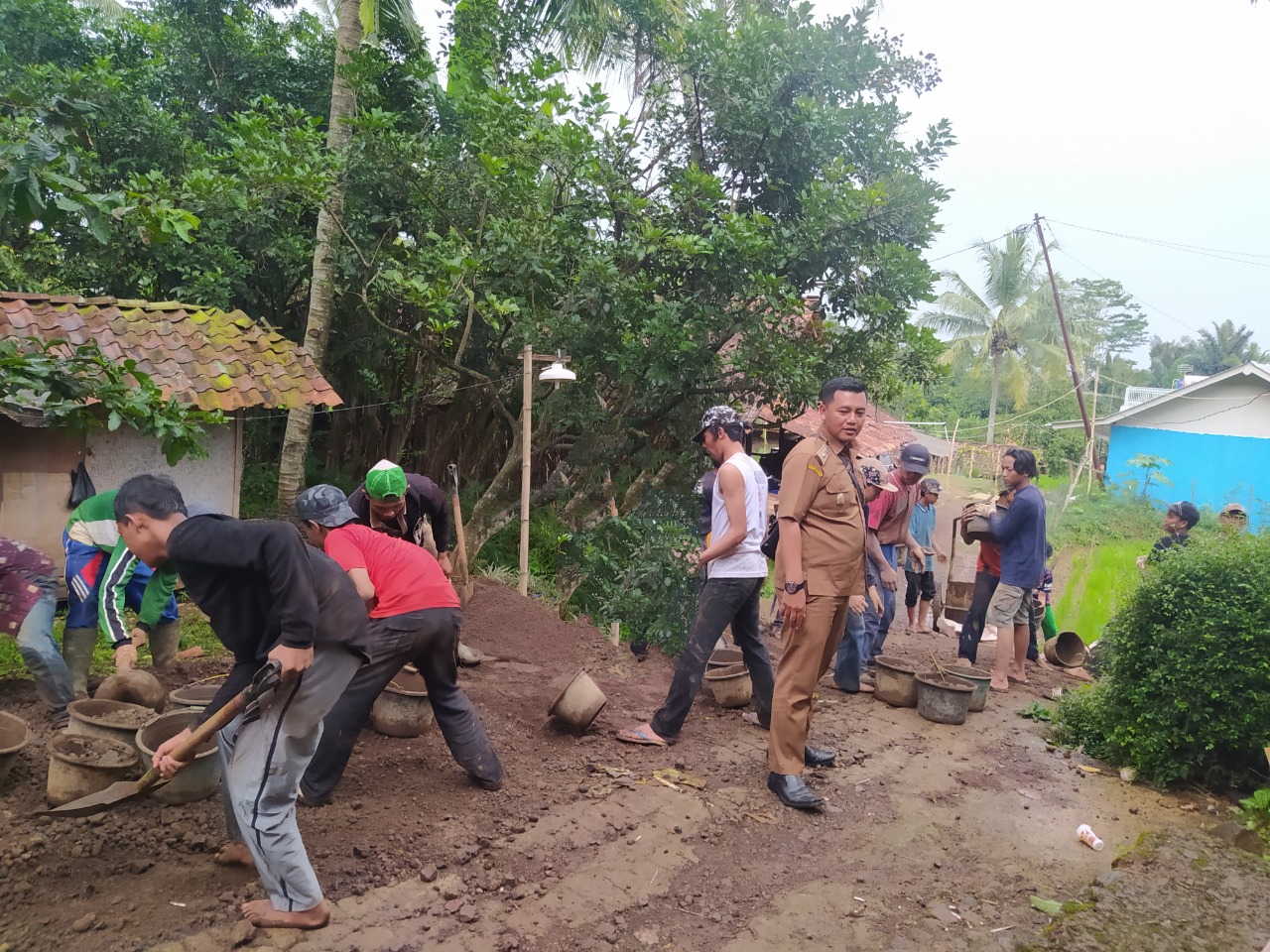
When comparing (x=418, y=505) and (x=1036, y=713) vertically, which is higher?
(x=418, y=505)

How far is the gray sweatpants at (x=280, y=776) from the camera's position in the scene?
289 cm

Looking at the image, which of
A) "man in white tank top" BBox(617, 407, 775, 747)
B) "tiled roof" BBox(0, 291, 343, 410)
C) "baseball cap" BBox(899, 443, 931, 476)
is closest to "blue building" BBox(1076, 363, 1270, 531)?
"baseball cap" BBox(899, 443, 931, 476)

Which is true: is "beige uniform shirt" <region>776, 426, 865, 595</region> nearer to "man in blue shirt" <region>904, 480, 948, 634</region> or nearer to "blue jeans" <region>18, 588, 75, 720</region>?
"blue jeans" <region>18, 588, 75, 720</region>

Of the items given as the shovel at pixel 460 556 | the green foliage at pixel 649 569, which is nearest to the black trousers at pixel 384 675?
the shovel at pixel 460 556

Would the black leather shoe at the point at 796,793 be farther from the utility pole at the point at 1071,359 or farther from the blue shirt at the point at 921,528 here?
the utility pole at the point at 1071,359

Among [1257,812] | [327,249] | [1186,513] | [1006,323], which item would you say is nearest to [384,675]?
[1257,812]

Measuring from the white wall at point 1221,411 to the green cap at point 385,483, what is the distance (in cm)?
2216

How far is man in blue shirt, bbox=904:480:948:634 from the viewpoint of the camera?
887 centimetres

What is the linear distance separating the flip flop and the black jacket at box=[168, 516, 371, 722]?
2.26 metres

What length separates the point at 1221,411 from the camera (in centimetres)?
2112

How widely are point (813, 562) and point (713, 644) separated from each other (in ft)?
2.63

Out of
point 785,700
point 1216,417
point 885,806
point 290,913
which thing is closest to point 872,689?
point 885,806

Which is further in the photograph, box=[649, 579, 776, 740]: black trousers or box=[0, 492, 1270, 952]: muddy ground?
box=[649, 579, 776, 740]: black trousers

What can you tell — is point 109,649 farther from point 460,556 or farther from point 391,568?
point 391,568
